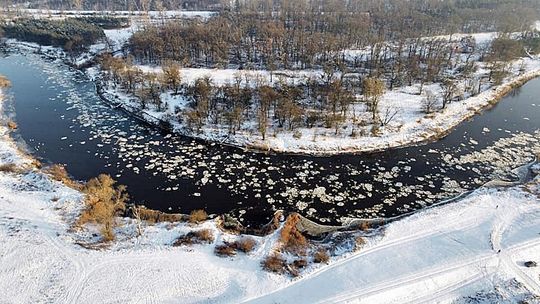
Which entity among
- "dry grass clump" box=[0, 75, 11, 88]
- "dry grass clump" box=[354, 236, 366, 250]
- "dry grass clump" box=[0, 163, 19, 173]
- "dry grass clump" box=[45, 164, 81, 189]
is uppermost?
"dry grass clump" box=[0, 75, 11, 88]

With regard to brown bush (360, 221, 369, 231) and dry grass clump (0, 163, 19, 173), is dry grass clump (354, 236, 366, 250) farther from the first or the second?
dry grass clump (0, 163, 19, 173)

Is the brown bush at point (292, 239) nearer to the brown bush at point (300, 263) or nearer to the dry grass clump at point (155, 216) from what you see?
the brown bush at point (300, 263)

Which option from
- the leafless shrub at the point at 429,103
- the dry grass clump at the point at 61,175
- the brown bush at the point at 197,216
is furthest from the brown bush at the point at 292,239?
the leafless shrub at the point at 429,103

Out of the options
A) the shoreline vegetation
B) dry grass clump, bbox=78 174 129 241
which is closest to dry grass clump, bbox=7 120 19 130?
the shoreline vegetation

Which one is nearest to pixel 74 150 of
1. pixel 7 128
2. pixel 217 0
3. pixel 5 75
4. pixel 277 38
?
pixel 7 128

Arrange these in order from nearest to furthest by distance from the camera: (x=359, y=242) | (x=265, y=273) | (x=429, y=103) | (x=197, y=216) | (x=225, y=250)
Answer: (x=265, y=273), (x=225, y=250), (x=359, y=242), (x=197, y=216), (x=429, y=103)

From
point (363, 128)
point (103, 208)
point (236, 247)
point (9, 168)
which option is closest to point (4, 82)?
point (9, 168)

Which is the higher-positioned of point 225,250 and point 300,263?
point 225,250

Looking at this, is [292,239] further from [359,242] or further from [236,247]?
[359,242]
